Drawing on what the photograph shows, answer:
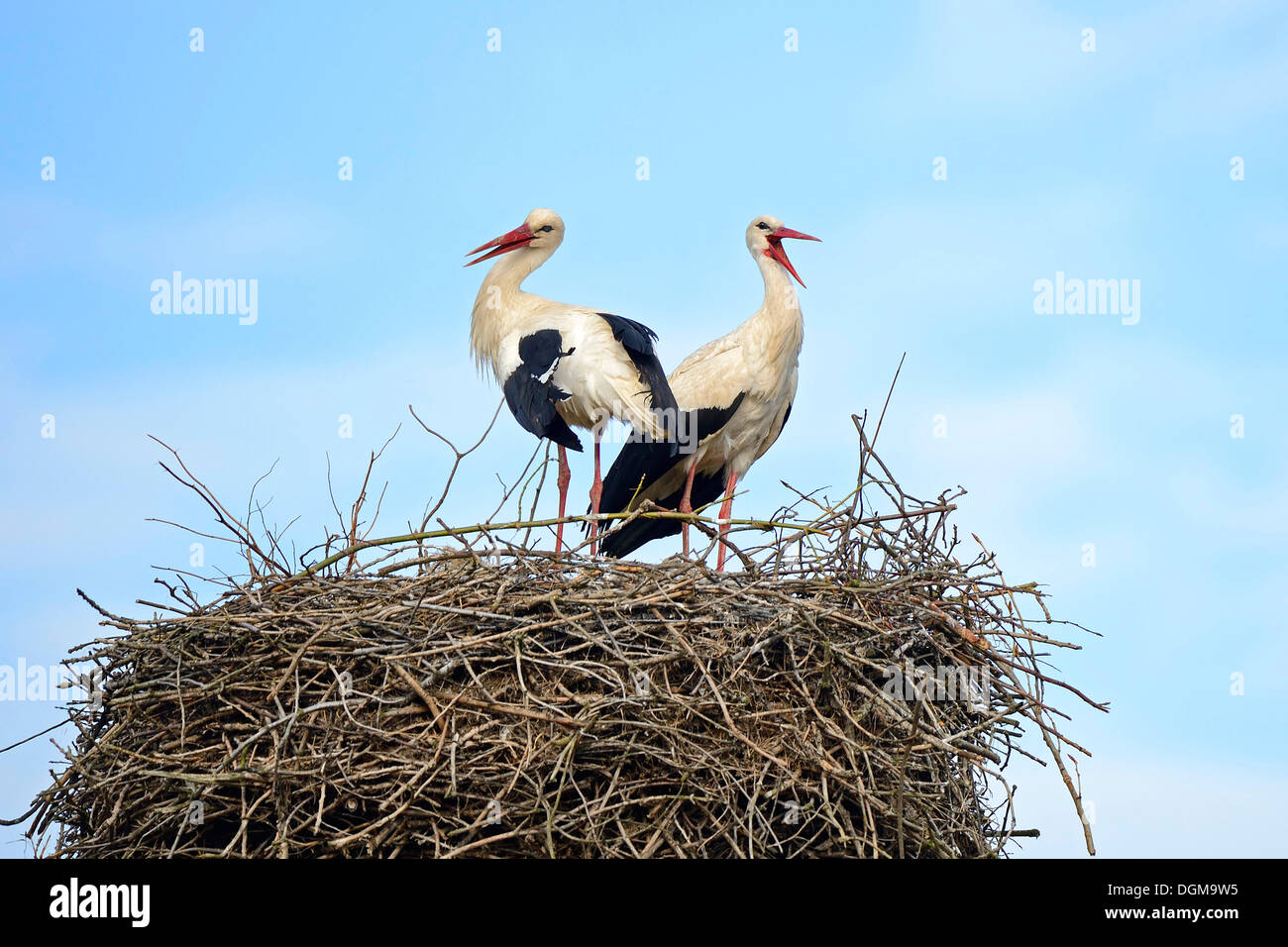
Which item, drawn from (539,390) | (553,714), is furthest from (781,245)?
(553,714)

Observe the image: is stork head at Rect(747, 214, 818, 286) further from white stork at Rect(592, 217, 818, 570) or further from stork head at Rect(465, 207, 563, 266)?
stork head at Rect(465, 207, 563, 266)

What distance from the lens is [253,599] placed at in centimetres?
411

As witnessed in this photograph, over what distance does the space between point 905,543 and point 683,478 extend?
92.4 inches

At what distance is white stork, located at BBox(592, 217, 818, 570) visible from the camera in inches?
249

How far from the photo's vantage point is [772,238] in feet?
22.4

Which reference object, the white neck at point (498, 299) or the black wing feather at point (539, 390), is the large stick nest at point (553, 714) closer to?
the black wing feather at point (539, 390)

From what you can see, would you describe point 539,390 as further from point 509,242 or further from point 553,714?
point 553,714

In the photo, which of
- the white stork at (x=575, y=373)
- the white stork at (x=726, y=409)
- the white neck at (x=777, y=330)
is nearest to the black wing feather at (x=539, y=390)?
the white stork at (x=575, y=373)

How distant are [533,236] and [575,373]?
41.8 inches

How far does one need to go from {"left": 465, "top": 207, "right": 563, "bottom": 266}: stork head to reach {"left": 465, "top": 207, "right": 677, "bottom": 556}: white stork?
1.20 feet

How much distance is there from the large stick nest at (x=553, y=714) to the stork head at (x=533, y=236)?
2629 mm

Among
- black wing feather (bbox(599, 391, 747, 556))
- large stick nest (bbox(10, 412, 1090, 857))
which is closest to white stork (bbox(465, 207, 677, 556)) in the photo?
black wing feather (bbox(599, 391, 747, 556))
